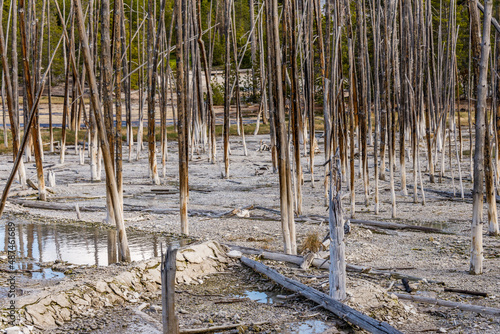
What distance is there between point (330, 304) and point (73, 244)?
3943 mm

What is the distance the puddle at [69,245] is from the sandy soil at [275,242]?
607mm

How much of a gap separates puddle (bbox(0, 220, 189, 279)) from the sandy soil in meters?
0.61

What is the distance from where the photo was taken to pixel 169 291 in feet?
12.1

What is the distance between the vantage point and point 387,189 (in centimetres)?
1346

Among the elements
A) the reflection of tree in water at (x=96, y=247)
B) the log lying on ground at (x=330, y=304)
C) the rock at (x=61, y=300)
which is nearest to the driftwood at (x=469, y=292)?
the log lying on ground at (x=330, y=304)

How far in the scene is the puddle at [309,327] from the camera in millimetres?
4352

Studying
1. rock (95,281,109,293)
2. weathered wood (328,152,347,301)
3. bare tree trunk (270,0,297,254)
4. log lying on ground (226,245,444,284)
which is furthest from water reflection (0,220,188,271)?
weathered wood (328,152,347,301)

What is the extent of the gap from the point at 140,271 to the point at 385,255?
3.57 metres

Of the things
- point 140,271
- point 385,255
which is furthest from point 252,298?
point 385,255

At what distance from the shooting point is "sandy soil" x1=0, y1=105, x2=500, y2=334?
15.4 feet

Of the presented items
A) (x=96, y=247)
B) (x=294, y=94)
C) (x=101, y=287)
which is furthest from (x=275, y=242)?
(x=101, y=287)

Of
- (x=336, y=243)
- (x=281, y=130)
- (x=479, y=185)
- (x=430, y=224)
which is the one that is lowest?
(x=430, y=224)

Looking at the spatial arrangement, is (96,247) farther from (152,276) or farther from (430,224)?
(430,224)

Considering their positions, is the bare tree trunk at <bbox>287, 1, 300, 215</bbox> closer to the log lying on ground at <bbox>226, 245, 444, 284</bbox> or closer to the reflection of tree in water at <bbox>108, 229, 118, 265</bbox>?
the log lying on ground at <bbox>226, 245, 444, 284</bbox>
